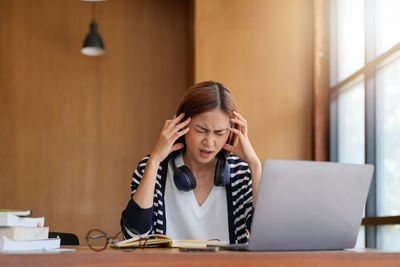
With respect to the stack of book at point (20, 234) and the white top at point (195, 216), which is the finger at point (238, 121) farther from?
the stack of book at point (20, 234)

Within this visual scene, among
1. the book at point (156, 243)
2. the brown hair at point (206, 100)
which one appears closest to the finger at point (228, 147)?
the brown hair at point (206, 100)

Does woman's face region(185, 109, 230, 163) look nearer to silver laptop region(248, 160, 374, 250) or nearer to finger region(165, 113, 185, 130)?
finger region(165, 113, 185, 130)

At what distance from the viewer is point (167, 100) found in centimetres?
452

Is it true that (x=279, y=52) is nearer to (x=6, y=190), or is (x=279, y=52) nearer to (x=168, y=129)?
(x=168, y=129)

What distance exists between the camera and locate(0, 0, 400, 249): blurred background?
140 inches

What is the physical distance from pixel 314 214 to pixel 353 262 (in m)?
0.14

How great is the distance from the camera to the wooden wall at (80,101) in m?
4.34

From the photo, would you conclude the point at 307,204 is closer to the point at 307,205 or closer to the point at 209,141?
the point at 307,205

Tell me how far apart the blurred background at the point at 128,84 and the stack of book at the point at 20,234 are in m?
2.46

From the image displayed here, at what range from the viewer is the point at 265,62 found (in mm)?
3602

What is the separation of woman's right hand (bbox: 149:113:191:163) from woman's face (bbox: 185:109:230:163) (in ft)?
0.12

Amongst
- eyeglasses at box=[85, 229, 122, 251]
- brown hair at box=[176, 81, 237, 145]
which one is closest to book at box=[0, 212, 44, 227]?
eyeglasses at box=[85, 229, 122, 251]

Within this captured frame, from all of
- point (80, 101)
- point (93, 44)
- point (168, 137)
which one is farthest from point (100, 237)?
point (80, 101)

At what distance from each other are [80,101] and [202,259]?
363cm
